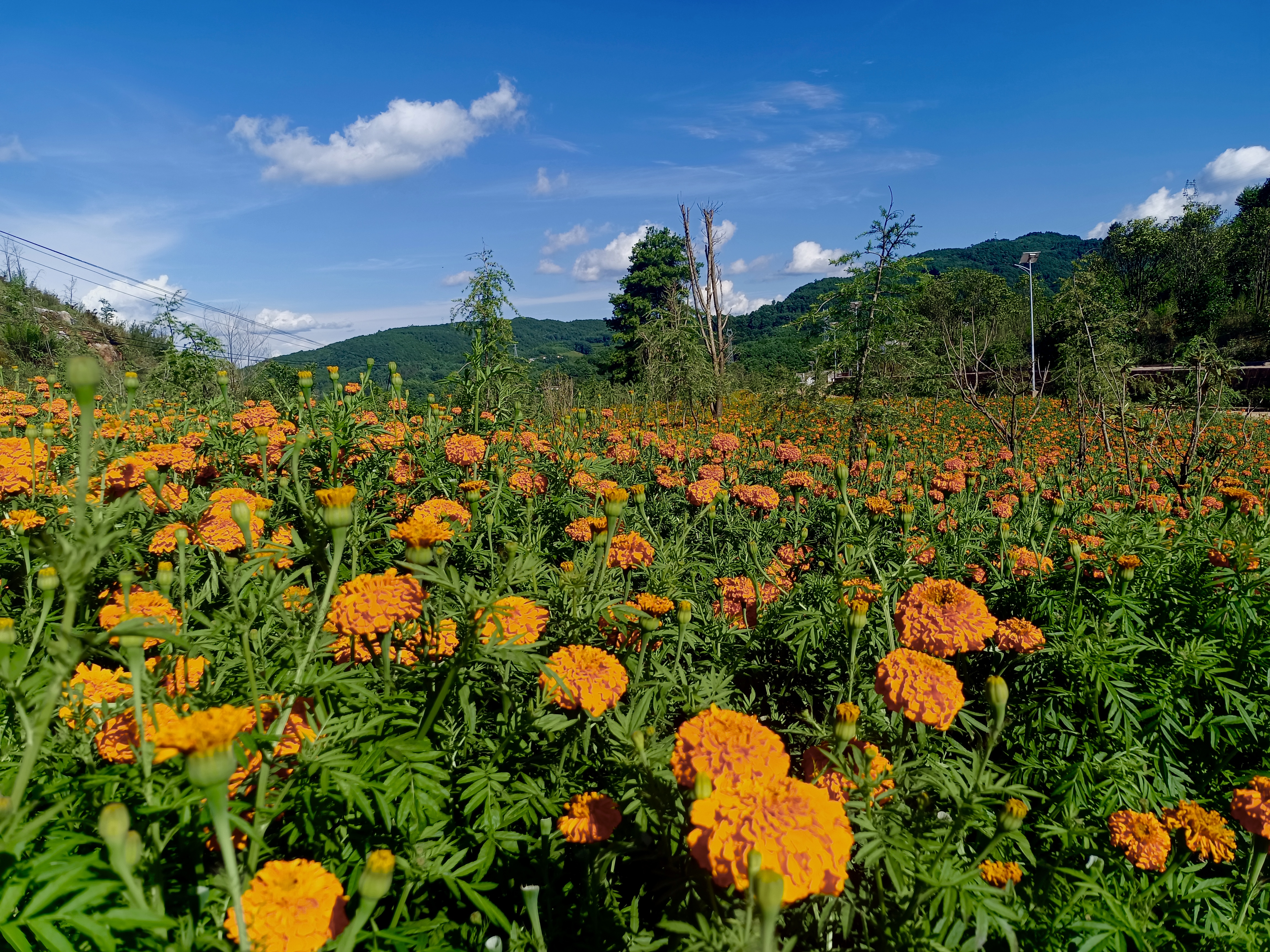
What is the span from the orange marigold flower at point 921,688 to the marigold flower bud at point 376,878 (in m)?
1.04

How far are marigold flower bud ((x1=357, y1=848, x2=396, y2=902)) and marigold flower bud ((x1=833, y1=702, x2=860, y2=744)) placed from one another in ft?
2.68

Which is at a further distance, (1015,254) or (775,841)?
(1015,254)

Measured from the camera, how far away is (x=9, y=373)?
9.86 m

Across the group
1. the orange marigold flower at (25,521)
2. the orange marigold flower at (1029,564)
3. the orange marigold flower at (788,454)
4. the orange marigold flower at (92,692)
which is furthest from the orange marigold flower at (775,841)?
the orange marigold flower at (788,454)

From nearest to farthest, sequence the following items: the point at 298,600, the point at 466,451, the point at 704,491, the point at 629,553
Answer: the point at 298,600, the point at 629,553, the point at 466,451, the point at 704,491

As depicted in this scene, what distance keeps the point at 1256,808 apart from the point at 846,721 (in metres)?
1.02

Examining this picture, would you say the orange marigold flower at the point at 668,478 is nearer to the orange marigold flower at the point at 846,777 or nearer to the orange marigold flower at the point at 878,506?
the orange marigold flower at the point at 878,506

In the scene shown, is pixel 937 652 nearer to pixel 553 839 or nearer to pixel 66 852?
pixel 553 839

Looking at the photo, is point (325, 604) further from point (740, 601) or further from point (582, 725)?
point (740, 601)

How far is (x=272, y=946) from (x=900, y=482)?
4.53 metres

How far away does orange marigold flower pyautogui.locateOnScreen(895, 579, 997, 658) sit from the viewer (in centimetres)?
165

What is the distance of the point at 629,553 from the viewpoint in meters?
2.30

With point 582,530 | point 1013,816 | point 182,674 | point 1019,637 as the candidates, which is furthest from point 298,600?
point 1019,637

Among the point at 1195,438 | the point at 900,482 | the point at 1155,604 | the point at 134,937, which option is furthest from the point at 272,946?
the point at 1195,438
